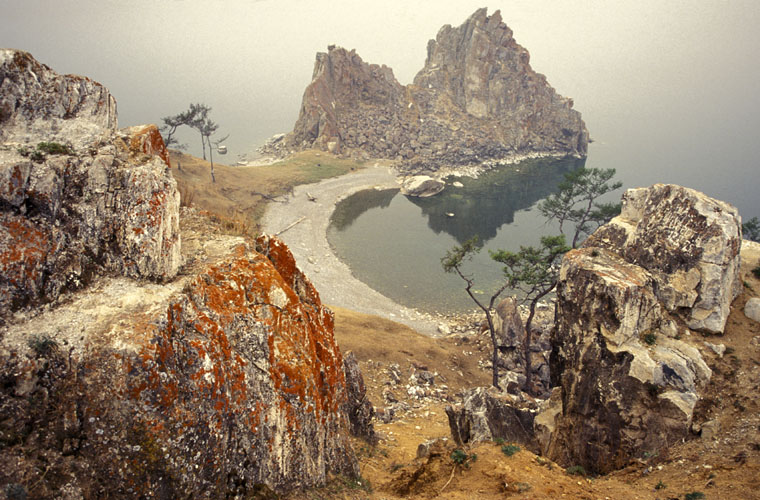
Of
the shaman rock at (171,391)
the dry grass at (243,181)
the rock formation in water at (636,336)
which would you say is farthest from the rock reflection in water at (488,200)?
the shaman rock at (171,391)

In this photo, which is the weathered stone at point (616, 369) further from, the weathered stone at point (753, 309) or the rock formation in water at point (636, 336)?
the weathered stone at point (753, 309)

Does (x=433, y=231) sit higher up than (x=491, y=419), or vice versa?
(x=433, y=231)

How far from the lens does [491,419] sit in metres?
12.7

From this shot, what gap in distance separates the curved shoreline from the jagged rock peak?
78.1 feet

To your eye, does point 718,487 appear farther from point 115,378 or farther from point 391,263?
point 391,263

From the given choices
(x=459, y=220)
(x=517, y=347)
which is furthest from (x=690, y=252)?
(x=459, y=220)

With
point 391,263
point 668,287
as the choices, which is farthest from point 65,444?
point 391,263

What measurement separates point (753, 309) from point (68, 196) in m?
19.5

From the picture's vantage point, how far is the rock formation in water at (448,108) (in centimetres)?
8494

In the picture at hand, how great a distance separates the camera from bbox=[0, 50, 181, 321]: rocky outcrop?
623 cm

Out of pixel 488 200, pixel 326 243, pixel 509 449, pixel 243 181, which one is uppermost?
pixel 243 181

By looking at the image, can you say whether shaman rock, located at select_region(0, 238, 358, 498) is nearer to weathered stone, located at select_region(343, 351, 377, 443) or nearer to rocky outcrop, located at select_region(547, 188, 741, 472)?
weathered stone, located at select_region(343, 351, 377, 443)

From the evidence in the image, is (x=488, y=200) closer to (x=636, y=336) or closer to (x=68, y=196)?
(x=636, y=336)

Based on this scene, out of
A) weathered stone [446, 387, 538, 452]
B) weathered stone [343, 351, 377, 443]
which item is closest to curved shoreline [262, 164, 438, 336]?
weathered stone [446, 387, 538, 452]
